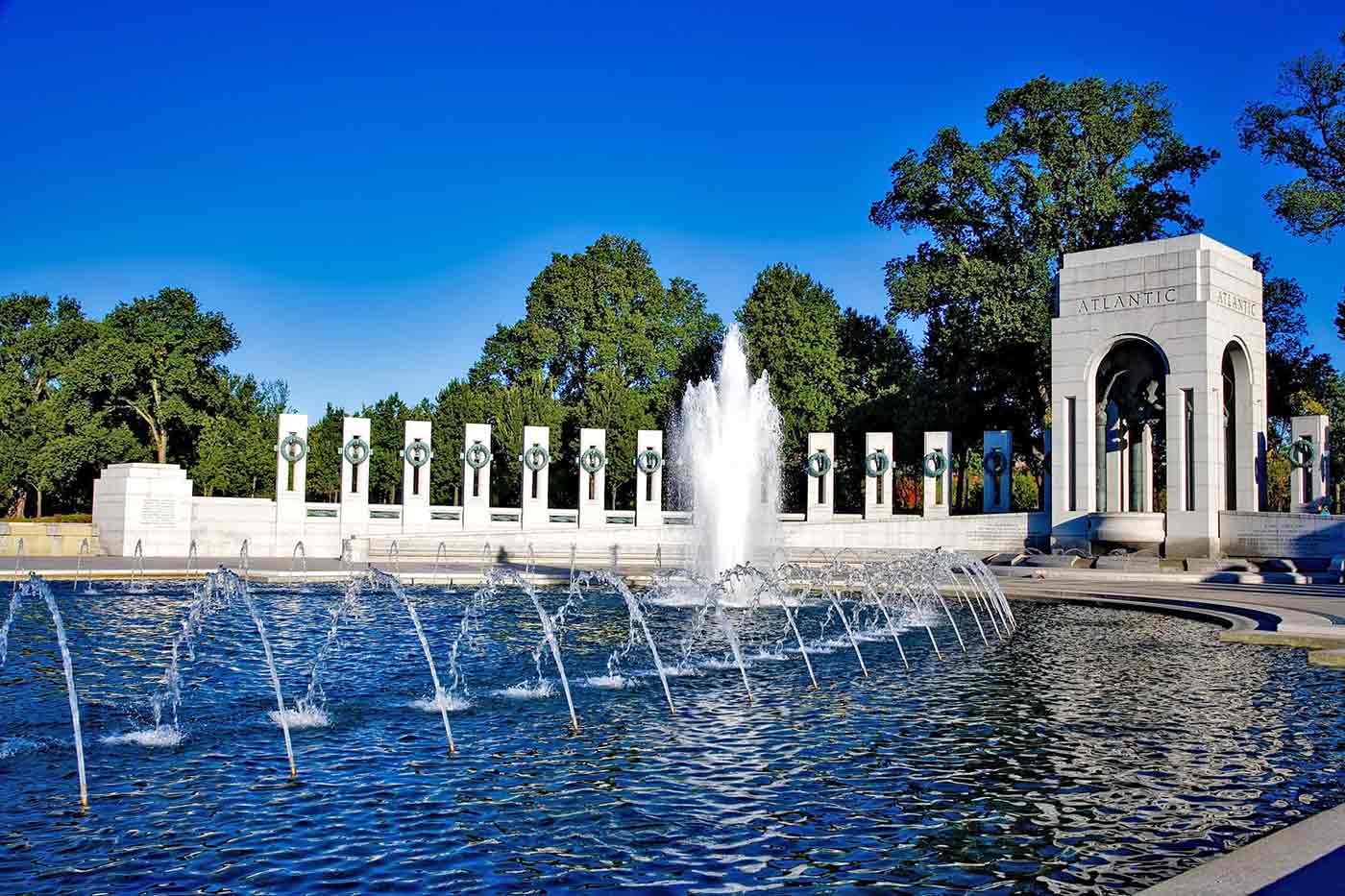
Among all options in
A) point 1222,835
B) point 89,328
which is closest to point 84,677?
point 1222,835

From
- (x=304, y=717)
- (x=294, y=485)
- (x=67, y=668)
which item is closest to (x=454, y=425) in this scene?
(x=294, y=485)

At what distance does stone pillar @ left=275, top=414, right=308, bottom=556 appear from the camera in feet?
107

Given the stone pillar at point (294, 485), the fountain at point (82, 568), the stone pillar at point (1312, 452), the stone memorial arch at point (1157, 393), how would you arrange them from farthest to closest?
the stone pillar at point (294, 485) → the stone pillar at point (1312, 452) → the stone memorial arch at point (1157, 393) → the fountain at point (82, 568)

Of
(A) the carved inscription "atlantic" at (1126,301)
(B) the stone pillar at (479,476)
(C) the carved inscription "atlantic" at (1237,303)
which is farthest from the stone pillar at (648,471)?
(C) the carved inscription "atlantic" at (1237,303)

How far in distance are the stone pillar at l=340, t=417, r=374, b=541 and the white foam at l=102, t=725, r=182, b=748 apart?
24.4 metres

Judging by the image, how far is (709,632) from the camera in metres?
16.1

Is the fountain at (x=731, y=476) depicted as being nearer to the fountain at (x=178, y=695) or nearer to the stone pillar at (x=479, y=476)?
the stone pillar at (x=479, y=476)

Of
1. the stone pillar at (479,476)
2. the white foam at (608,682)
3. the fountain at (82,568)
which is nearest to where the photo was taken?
the white foam at (608,682)

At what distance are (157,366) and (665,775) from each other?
47334 mm

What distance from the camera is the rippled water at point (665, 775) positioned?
19.7ft

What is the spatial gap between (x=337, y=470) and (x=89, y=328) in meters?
13.5

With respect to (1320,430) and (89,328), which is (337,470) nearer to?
(89,328)

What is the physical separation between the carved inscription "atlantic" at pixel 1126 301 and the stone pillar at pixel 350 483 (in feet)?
71.8

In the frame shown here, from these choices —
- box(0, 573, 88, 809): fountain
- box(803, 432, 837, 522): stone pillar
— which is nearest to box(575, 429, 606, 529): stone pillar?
box(803, 432, 837, 522): stone pillar
